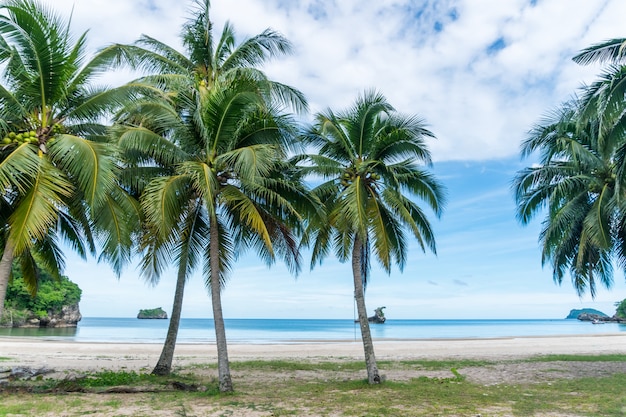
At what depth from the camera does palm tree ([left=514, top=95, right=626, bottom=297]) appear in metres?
14.5

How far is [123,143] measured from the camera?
9914 millimetres

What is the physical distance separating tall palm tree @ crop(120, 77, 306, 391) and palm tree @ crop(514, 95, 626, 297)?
9042 millimetres

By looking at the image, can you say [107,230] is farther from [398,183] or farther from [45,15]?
[398,183]

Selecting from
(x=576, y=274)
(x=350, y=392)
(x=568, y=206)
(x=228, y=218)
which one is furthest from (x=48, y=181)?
(x=576, y=274)

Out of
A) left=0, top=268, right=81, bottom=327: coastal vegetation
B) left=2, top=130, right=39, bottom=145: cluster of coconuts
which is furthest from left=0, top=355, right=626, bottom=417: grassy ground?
left=0, top=268, right=81, bottom=327: coastal vegetation

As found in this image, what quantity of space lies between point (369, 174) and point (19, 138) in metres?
8.03

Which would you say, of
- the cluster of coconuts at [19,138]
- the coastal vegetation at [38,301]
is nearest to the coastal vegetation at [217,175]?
the cluster of coconuts at [19,138]

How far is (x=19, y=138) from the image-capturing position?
30.2 ft

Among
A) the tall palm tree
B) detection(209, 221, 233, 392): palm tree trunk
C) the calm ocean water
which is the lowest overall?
the calm ocean water

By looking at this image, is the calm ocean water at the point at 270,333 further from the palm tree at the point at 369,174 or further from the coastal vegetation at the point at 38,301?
the palm tree at the point at 369,174

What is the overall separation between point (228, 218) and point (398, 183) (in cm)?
454

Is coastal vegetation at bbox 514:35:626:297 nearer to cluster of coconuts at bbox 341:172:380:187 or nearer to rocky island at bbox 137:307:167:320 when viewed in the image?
cluster of coconuts at bbox 341:172:380:187

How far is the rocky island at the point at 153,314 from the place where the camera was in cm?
13612

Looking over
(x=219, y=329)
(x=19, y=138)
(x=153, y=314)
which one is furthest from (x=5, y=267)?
(x=153, y=314)
